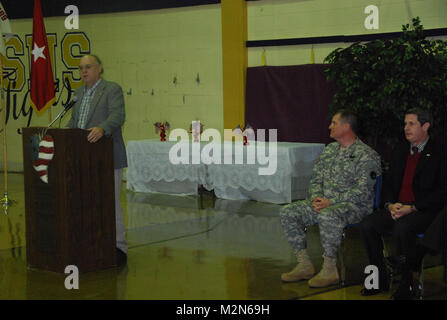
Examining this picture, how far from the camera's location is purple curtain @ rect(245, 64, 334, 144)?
8.80 meters

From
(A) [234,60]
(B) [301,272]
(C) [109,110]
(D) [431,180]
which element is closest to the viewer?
(D) [431,180]

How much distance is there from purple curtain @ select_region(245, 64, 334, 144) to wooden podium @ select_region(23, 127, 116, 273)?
4.26 m

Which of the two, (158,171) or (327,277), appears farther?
(158,171)

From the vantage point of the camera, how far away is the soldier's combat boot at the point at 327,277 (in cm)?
448

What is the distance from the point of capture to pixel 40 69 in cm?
906

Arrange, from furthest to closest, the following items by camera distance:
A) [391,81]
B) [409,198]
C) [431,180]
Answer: [391,81] < [409,198] < [431,180]

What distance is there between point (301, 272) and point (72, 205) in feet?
5.05

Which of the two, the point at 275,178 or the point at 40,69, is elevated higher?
the point at 40,69

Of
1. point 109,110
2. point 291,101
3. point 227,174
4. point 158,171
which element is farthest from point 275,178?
point 109,110

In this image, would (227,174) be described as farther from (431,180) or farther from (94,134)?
(431,180)

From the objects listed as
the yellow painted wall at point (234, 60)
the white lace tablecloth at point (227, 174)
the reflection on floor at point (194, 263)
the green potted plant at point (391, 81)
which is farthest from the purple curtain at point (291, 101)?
the green potted plant at point (391, 81)

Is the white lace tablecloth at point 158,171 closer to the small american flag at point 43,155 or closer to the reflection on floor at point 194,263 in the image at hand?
the reflection on floor at point 194,263

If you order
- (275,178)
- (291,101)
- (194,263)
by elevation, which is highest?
(291,101)
